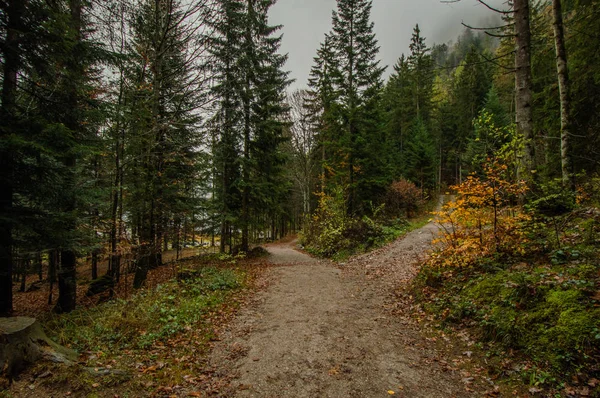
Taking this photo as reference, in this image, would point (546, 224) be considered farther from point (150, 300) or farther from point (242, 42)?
point (242, 42)

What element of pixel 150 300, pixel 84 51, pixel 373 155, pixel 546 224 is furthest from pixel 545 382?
pixel 373 155

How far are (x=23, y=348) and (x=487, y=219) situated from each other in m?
8.83

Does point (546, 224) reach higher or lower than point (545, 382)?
higher

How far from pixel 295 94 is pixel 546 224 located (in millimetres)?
21077

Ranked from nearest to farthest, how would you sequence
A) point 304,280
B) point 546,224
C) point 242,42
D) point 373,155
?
point 546,224, point 304,280, point 242,42, point 373,155

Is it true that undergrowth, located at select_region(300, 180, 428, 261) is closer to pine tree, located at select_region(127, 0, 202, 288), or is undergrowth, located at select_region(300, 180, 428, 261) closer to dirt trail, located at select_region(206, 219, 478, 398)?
dirt trail, located at select_region(206, 219, 478, 398)

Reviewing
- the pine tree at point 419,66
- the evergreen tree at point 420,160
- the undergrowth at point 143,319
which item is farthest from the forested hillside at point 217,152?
the pine tree at point 419,66

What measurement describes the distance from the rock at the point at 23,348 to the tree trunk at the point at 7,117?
10.5 feet

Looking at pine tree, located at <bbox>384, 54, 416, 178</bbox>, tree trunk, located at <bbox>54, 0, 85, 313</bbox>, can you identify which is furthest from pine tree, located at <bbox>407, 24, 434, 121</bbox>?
tree trunk, located at <bbox>54, 0, 85, 313</bbox>

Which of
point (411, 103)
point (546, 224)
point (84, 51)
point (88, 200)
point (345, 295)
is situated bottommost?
point (345, 295)

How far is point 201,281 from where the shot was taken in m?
8.23

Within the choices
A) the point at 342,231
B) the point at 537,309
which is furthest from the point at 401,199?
the point at 537,309

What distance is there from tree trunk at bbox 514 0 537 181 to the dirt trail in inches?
188

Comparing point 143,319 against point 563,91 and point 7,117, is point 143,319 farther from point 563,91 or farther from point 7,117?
point 563,91
